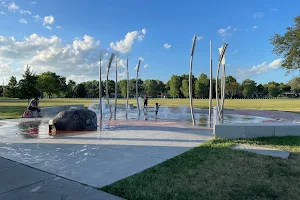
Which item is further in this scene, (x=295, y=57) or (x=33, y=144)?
(x=295, y=57)

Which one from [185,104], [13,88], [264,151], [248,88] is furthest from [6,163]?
[248,88]

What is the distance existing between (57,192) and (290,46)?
27632 mm

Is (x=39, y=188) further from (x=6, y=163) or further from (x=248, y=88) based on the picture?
(x=248, y=88)

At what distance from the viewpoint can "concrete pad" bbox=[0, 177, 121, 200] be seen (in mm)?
3564

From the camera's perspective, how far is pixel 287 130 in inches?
320

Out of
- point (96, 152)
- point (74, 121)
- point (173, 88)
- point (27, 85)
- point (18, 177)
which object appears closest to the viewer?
point (18, 177)

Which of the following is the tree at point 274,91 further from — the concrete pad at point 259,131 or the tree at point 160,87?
the concrete pad at point 259,131

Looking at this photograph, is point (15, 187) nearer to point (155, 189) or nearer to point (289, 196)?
point (155, 189)

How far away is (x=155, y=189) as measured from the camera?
3.88 metres

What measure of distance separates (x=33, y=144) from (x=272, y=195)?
6.84 metres

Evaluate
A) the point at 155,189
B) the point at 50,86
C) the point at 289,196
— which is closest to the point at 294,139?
the point at 289,196

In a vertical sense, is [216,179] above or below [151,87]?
below

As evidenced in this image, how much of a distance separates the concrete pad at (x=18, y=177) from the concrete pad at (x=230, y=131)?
5.75m

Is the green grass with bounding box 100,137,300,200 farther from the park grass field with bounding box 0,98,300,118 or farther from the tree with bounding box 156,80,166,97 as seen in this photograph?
the tree with bounding box 156,80,166,97
